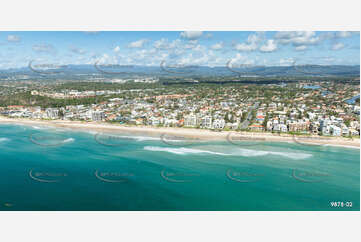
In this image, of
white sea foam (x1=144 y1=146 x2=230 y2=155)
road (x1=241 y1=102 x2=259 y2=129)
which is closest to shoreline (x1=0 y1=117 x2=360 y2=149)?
road (x1=241 y1=102 x2=259 y2=129)

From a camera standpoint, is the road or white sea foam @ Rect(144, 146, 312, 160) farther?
the road

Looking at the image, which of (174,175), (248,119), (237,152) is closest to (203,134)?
(237,152)

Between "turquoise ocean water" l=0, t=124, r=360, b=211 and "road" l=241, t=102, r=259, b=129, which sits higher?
"road" l=241, t=102, r=259, b=129

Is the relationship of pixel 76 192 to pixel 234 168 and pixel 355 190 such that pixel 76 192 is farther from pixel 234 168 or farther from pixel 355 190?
pixel 355 190

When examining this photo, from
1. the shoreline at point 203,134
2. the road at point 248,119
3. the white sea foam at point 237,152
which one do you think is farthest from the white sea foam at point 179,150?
the road at point 248,119

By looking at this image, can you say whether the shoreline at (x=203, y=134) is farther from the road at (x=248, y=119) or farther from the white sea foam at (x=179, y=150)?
the white sea foam at (x=179, y=150)

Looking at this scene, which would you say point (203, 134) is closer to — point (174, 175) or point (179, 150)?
point (179, 150)

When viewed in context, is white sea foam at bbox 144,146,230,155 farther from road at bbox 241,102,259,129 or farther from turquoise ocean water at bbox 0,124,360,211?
road at bbox 241,102,259,129

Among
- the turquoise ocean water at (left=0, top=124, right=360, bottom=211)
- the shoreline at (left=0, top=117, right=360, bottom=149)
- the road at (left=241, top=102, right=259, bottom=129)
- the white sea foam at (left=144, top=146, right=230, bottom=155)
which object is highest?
the road at (left=241, top=102, right=259, bottom=129)
